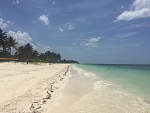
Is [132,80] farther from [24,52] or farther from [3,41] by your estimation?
[24,52]

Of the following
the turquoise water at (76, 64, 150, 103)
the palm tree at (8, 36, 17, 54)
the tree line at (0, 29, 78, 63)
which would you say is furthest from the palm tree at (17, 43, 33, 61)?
the turquoise water at (76, 64, 150, 103)

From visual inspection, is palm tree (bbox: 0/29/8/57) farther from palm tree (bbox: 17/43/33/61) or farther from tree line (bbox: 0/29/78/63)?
palm tree (bbox: 17/43/33/61)

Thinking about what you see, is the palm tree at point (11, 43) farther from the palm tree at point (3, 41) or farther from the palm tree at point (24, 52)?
the palm tree at point (24, 52)

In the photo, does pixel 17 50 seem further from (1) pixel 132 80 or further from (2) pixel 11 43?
(1) pixel 132 80

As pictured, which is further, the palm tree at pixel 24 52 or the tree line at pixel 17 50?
the palm tree at pixel 24 52

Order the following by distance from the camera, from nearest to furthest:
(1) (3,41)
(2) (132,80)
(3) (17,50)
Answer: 1. (2) (132,80)
2. (1) (3,41)
3. (3) (17,50)

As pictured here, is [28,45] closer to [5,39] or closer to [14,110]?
[5,39]

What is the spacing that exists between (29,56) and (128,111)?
3440 inches

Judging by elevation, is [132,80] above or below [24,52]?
below

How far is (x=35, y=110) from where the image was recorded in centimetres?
716

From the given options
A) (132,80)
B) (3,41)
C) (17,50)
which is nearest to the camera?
(132,80)

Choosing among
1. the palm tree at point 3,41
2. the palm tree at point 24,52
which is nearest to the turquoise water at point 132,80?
the palm tree at point 3,41

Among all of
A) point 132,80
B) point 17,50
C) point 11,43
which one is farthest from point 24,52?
point 132,80

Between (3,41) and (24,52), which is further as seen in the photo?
(24,52)
